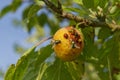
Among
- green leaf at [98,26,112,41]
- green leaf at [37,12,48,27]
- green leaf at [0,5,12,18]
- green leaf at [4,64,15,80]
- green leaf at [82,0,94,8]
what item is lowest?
green leaf at [37,12,48,27]

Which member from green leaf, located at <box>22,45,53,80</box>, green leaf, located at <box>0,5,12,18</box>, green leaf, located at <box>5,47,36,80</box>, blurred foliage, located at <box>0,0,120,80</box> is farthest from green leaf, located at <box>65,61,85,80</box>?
green leaf, located at <box>0,5,12,18</box>

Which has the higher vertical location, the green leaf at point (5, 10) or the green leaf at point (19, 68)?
the green leaf at point (5, 10)

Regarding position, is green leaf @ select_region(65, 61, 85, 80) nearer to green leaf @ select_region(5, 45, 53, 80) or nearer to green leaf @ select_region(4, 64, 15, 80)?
green leaf @ select_region(5, 45, 53, 80)

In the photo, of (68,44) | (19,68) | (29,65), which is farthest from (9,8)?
(68,44)

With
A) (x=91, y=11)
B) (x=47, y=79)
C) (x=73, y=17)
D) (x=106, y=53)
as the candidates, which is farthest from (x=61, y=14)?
(x=106, y=53)

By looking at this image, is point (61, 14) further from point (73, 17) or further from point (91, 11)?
point (91, 11)

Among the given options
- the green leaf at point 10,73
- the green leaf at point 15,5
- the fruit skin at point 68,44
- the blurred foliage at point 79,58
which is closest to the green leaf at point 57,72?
the blurred foliage at point 79,58

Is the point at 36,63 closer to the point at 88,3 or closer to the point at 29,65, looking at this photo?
the point at 29,65

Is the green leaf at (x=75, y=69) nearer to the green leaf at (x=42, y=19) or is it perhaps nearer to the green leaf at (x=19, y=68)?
the green leaf at (x=19, y=68)
